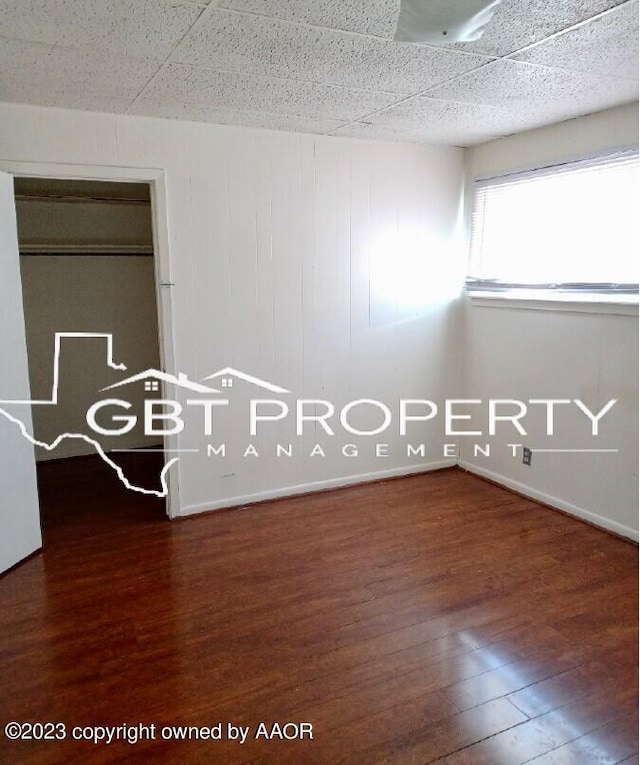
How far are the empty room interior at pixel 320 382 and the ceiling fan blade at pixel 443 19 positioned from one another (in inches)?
0.6

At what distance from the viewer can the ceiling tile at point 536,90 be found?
259 centimetres

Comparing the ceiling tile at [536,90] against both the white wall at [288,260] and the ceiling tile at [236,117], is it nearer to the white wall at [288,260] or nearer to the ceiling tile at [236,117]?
the ceiling tile at [236,117]

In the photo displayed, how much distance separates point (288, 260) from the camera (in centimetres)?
382

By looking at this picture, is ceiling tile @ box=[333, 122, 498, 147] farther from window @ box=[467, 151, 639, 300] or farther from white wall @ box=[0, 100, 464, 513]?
window @ box=[467, 151, 639, 300]

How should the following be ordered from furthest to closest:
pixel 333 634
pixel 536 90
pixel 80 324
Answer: pixel 80 324 → pixel 536 90 → pixel 333 634

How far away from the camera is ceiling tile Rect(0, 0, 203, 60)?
189 centimetres

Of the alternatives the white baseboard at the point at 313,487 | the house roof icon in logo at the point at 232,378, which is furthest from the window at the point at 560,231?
the house roof icon in logo at the point at 232,378

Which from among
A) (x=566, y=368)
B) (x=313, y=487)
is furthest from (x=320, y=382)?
(x=566, y=368)

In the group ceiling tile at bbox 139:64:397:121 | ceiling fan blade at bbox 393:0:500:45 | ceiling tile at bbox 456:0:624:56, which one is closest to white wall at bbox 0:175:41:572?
ceiling tile at bbox 139:64:397:121

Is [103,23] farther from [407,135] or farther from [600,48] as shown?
[407,135]

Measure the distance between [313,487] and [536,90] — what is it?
2.82 metres

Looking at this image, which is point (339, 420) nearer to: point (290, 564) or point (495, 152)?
point (290, 564)

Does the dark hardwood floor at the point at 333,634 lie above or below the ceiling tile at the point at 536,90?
below

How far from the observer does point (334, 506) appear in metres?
3.93
